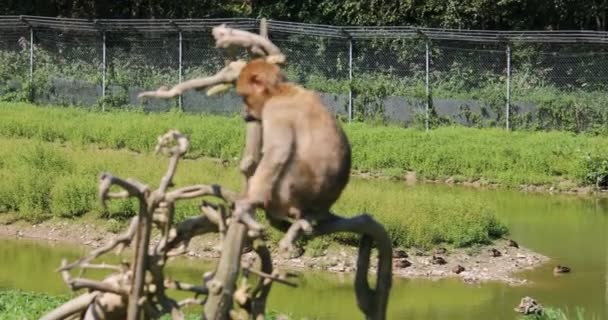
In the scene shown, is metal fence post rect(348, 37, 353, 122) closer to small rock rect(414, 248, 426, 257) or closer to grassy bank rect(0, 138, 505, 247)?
grassy bank rect(0, 138, 505, 247)

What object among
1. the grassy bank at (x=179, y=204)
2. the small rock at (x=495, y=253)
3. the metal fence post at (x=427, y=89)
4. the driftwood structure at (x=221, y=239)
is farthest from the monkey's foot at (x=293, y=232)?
the metal fence post at (x=427, y=89)

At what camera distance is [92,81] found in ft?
67.6

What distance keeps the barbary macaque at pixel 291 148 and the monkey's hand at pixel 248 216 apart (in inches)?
0.7

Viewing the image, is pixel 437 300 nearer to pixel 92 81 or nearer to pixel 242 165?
pixel 242 165

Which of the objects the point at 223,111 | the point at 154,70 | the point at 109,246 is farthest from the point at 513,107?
the point at 109,246

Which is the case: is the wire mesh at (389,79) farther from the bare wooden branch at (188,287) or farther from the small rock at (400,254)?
the bare wooden branch at (188,287)

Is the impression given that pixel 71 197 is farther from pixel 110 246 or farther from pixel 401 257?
pixel 110 246

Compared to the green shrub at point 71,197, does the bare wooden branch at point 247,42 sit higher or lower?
higher

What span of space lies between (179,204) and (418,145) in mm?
6335

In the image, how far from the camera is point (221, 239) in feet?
8.71

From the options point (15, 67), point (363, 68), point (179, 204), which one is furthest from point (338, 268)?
point (15, 67)

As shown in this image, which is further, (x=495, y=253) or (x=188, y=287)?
(x=495, y=253)

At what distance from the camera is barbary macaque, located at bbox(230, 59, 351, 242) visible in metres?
2.45

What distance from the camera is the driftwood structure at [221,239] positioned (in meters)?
2.49
